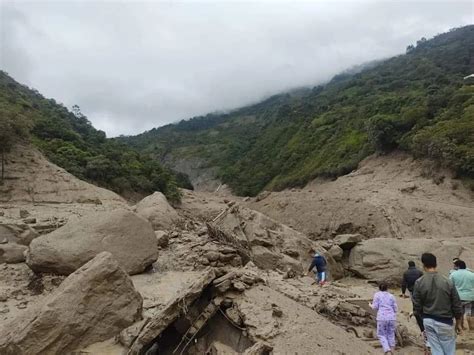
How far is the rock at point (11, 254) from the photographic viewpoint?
9906 millimetres

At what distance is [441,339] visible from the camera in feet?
16.7

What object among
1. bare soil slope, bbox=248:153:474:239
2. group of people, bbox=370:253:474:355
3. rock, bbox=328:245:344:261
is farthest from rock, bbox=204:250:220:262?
bare soil slope, bbox=248:153:474:239

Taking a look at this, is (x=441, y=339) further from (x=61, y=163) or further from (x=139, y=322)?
(x=61, y=163)

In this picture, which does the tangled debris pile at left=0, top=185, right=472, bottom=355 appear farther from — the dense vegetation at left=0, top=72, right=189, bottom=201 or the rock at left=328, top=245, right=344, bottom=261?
the dense vegetation at left=0, top=72, right=189, bottom=201

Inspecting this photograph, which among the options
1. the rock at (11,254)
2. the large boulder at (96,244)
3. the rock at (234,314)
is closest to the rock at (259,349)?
the rock at (234,314)

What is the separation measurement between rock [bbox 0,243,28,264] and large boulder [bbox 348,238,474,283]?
37.1 ft

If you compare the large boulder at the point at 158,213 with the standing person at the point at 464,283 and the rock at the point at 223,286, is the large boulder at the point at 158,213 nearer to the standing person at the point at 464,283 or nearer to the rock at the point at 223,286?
the rock at the point at 223,286

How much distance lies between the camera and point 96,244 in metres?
8.73

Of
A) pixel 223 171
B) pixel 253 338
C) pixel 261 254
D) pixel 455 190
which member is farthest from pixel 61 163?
pixel 223 171

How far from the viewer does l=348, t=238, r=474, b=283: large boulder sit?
15.5 m

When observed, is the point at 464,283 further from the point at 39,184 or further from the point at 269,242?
the point at 39,184

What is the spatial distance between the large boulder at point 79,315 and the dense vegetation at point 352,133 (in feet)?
77.8

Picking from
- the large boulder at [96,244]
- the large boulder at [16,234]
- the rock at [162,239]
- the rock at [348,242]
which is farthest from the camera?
the rock at [348,242]

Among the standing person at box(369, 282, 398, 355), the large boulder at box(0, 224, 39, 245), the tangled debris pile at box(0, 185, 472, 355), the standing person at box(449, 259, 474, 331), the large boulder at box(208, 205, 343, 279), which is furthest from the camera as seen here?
the large boulder at box(208, 205, 343, 279)
